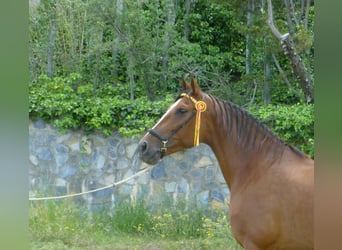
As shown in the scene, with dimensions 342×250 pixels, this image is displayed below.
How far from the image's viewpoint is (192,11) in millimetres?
6715

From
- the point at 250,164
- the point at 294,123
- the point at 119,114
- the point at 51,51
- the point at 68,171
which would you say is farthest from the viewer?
the point at 51,51

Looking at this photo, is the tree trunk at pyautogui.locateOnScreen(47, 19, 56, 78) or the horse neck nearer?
the horse neck

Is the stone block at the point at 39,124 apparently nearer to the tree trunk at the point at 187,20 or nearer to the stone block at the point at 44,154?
the stone block at the point at 44,154

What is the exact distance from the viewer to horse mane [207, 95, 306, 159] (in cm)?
250

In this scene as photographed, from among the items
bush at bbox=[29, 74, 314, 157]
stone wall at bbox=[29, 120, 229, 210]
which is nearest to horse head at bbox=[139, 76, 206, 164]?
stone wall at bbox=[29, 120, 229, 210]

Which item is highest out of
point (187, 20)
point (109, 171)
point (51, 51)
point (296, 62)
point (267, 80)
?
point (187, 20)

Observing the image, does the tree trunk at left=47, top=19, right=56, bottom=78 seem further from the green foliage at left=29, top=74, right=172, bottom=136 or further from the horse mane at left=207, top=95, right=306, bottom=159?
the horse mane at left=207, top=95, right=306, bottom=159

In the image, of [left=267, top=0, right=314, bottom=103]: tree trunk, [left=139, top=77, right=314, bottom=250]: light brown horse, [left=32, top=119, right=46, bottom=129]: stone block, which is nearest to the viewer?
[left=139, top=77, right=314, bottom=250]: light brown horse

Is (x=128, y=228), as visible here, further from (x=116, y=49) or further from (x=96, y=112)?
(x=116, y=49)

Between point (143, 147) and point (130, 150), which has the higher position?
point (143, 147)

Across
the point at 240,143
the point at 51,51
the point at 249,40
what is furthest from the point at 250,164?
the point at 51,51

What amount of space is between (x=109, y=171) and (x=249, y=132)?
2766 mm

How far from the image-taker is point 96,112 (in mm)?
5180
